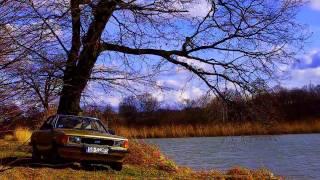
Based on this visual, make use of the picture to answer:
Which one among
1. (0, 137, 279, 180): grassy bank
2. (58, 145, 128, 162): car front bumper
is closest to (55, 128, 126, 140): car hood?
(58, 145, 128, 162): car front bumper

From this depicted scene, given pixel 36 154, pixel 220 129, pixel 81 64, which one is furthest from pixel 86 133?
pixel 220 129

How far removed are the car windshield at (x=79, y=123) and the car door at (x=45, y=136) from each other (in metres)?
0.24

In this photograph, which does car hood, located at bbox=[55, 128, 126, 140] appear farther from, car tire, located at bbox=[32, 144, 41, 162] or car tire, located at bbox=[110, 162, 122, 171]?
car tire, located at bbox=[32, 144, 41, 162]

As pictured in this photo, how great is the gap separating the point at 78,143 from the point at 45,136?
1.49 metres

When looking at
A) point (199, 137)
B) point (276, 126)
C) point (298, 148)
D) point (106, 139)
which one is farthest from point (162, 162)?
point (199, 137)

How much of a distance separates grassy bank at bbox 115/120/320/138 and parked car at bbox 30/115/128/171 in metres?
5.15

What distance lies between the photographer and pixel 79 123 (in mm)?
16125

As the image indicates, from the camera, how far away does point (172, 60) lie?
778 inches

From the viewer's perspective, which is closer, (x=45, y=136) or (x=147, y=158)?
(x=45, y=136)

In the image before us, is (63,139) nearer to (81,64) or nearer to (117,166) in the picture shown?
(117,166)

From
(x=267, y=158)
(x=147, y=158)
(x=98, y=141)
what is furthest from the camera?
(x=267, y=158)

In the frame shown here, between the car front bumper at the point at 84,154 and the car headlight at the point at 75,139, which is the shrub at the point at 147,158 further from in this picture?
the car headlight at the point at 75,139

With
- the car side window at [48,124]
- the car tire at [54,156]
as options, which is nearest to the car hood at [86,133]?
the car tire at [54,156]

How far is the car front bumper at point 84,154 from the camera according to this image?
1453 centimetres
